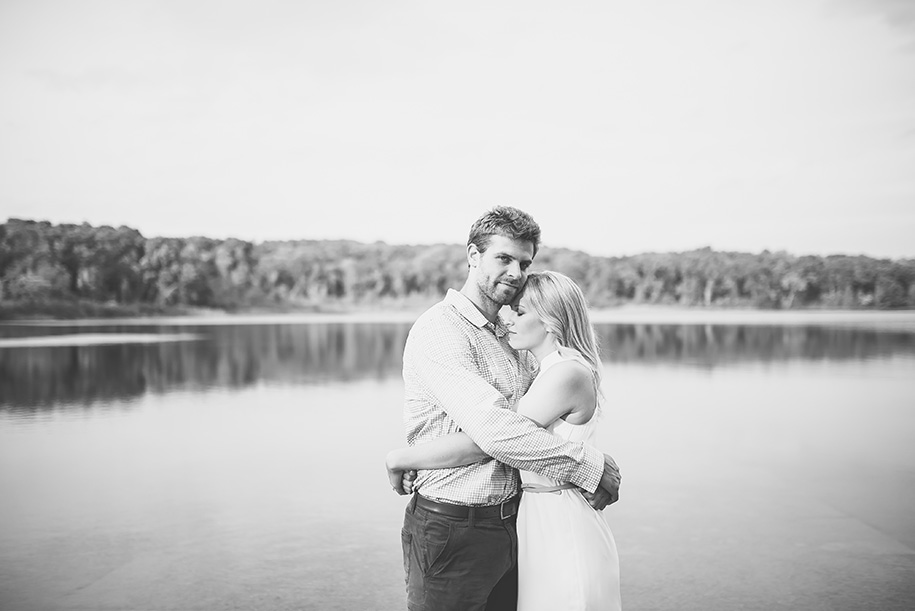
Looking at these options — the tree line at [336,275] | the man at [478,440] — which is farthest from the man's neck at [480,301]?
the tree line at [336,275]

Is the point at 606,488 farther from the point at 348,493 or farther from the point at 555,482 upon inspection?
the point at 348,493

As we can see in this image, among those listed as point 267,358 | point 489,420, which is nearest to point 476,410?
point 489,420

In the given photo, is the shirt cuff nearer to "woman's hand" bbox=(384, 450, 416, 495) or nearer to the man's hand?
the man's hand

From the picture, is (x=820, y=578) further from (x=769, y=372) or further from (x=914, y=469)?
(x=769, y=372)

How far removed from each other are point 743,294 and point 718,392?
69969 mm

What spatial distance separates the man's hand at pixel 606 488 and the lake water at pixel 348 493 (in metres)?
0.87

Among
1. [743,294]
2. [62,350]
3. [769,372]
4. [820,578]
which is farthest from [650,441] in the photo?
[743,294]

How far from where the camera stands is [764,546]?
A: 595cm

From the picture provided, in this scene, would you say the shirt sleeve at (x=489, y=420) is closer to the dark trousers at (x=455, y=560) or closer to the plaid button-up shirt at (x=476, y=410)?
the plaid button-up shirt at (x=476, y=410)

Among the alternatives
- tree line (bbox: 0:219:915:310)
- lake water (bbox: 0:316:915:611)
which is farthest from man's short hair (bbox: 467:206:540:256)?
tree line (bbox: 0:219:915:310)

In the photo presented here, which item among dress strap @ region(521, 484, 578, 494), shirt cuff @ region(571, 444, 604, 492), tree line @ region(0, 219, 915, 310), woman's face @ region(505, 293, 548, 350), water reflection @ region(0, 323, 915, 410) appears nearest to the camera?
shirt cuff @ region(571, 444, 604, 492)

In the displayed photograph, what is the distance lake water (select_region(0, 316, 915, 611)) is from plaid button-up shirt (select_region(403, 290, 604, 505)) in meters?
0.83

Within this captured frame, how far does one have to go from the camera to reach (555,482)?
2785 mm

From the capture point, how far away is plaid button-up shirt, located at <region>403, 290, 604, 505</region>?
2439 mm
